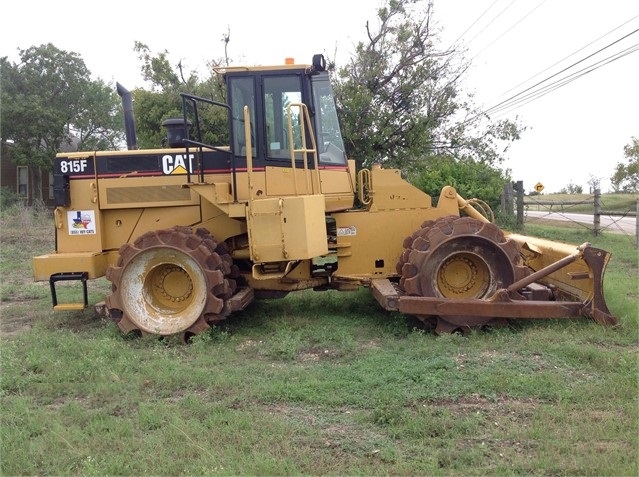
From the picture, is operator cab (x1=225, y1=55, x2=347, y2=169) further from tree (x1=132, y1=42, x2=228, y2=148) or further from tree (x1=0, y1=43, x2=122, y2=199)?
tree (x1=0, y1=43, x2=122, y2=199)

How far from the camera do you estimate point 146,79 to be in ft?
60.3

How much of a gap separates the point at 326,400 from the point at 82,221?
4.18 meters

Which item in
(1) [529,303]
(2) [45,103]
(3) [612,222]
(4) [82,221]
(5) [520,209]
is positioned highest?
(2) [45,103]

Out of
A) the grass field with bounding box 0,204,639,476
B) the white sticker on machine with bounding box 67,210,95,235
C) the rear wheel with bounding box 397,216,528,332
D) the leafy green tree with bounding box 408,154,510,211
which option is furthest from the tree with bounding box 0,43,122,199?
the rear wheel with bounding box 397,216,528,332

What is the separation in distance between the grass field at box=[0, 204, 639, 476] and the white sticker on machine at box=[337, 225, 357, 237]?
101 cm

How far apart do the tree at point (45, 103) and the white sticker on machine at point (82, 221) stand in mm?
21813

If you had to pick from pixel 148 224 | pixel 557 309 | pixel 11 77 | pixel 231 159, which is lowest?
pixel 557 309

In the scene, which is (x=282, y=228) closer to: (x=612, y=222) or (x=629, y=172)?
(x=612, y=222)

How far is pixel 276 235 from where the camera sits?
6281 millimetres

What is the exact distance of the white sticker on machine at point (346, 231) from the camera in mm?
7098

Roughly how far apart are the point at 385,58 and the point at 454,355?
12.3 m

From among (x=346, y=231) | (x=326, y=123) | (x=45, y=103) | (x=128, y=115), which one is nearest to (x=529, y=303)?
(x=346, y=231)

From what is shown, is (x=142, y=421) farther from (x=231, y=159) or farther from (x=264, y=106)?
(x=264, y=106)

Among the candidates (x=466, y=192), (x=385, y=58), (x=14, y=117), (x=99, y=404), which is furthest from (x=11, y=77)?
(x=99, y=404)
